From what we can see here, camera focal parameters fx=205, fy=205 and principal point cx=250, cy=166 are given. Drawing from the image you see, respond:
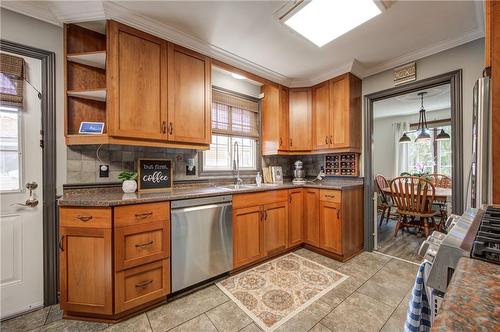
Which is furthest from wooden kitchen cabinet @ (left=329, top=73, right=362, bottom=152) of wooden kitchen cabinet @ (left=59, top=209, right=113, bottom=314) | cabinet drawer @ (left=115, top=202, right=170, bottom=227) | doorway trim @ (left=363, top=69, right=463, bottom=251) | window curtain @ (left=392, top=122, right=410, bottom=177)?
window curtain @ (left=392, top=122, right=410, bottom=177)

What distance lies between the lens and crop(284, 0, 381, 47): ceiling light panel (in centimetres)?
153

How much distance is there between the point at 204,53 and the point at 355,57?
1.77 metres

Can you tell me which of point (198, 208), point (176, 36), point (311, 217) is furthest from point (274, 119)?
point (198, 208)

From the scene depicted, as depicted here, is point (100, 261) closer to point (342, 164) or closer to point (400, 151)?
point (342, 164)

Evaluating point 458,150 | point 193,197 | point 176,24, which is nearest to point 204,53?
point 176,24

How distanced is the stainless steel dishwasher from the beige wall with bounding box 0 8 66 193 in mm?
1079

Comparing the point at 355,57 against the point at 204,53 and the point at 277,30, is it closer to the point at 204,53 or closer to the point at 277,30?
the point at 277,30

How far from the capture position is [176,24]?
188cm

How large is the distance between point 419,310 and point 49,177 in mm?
2517

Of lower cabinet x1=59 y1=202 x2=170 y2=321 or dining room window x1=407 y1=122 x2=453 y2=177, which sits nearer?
lower cabinet x1=59 y1=202 x2=170 y2=321

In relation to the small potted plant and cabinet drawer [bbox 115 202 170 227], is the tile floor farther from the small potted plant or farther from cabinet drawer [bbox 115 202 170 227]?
the small potted plant

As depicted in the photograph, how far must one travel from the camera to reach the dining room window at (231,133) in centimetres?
281

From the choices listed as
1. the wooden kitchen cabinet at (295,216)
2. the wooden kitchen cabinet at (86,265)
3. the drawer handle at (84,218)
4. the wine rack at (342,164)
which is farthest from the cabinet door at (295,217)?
the drawer handle at (84,218)

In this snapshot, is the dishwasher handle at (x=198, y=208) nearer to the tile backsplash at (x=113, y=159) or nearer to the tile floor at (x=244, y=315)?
the tile backsplash at (x=113, y=159)
